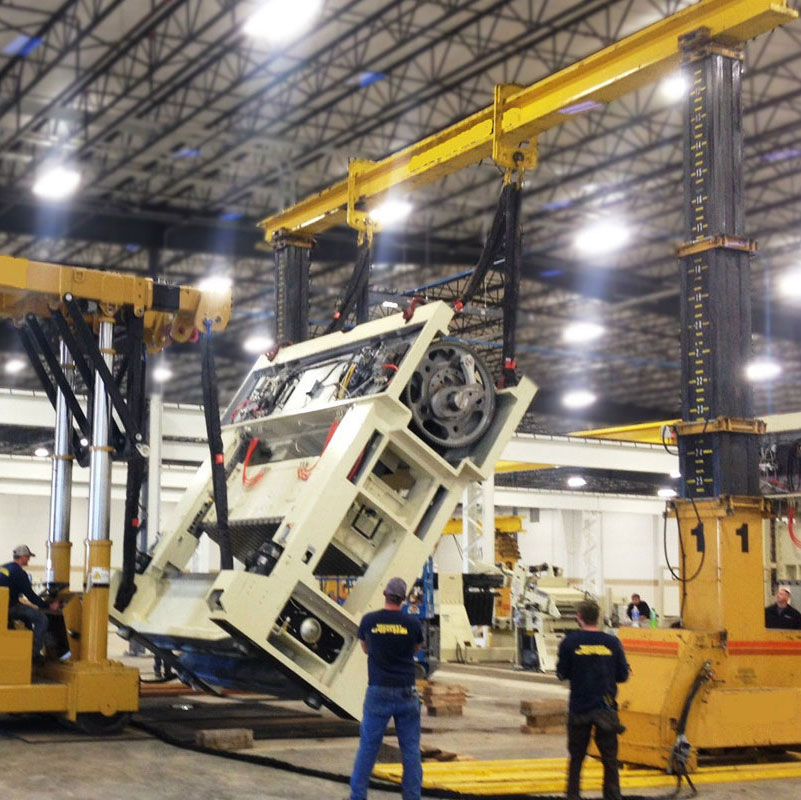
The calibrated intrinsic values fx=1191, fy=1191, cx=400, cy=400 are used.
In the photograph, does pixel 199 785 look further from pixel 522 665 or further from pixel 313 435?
pixel 522 665

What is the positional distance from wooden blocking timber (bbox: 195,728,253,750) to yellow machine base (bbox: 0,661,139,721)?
0.83 metres

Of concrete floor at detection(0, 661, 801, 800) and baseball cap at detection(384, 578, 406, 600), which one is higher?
baseball cap at detection(384, 578, 406, 600)

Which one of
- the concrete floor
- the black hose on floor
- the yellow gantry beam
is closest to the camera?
the black hose on floor

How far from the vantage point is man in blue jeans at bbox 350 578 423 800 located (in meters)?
7.06

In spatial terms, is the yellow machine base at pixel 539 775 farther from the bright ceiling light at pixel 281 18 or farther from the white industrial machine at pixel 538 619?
the bright ceiling light at pixel 281 18

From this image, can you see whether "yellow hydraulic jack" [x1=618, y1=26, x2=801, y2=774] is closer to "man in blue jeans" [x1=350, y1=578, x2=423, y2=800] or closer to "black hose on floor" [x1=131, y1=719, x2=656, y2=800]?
"black hose on floor" [x1=131, y1=719, x2=656, y2=800]

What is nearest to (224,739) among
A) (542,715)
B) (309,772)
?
(309,772)

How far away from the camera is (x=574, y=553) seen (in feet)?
135

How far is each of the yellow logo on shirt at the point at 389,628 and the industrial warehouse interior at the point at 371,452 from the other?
3 centimetres

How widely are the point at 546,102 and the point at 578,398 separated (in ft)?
106

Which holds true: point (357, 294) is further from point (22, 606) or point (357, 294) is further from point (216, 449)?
point (22, 606)

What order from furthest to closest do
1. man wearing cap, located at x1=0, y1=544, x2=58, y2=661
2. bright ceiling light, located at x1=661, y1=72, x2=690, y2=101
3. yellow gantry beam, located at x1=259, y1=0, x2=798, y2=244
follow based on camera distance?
bright ceiling light, located at x1=661, y1=72, x2=690, y2=101 < man wearing cap, located at x1=0, y1=544, x2=58, y2=661 < yellow gantry beam, located at x1=259, y1=0, x2=798, y2=244

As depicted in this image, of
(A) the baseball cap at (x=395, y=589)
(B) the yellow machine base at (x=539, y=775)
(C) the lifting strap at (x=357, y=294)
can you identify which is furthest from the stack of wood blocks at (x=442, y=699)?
(A) the baseball cap at (x=395, y=589)

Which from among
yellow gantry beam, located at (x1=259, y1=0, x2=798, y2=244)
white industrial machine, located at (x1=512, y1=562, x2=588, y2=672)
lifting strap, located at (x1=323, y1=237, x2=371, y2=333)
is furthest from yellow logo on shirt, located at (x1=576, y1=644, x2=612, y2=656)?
white industrial machine, located at (x1=512, y1=562, x2=588, y2=672)
